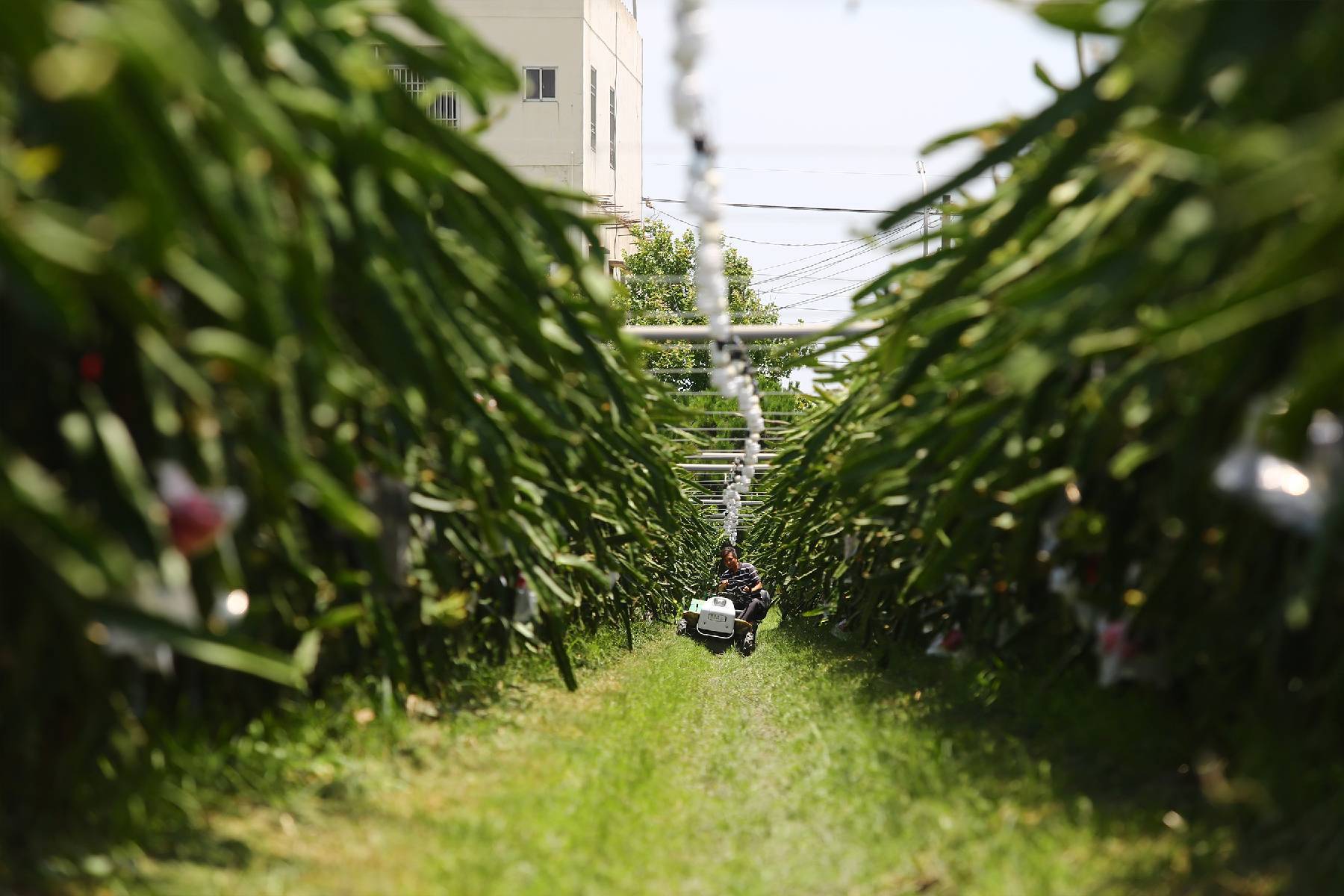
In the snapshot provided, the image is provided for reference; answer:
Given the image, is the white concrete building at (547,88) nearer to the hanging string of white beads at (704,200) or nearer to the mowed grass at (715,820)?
the hanging string of white beads at (704,200)

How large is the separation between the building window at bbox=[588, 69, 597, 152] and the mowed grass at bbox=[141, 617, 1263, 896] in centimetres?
3217

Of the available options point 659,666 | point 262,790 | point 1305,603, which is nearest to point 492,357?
point 262,790

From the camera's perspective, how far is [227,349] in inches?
168

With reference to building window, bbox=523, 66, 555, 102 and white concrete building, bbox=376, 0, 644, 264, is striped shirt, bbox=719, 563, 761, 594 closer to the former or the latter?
white concrete building, bbox=376, 0, 644, 264

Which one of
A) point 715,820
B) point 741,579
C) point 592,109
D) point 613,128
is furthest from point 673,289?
point 715,820

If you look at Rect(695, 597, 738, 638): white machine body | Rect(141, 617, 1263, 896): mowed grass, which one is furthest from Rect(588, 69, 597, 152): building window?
Rect(141, 617, 1263, 896): mowed grass

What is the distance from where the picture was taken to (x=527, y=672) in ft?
39.1

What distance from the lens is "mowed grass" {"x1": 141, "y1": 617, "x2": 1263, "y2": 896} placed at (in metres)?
5.50

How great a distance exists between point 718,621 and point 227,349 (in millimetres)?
18040

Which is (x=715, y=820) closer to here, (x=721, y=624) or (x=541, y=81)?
(x=721, y=624)

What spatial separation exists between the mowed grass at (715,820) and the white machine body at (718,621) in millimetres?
11181

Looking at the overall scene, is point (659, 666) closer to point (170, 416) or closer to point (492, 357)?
point (492, 357)

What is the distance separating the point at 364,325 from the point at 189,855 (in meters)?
1.94

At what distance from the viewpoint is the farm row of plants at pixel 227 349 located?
4.00 metres
